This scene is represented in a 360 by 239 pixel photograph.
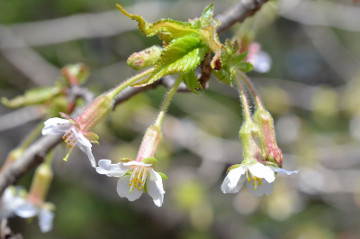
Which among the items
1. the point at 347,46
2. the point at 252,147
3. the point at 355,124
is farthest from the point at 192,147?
the point at 347,46

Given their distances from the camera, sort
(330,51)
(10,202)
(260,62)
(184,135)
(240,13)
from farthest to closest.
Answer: (330,51)
(184,135)
(260,62)
(10,202)
(240,13)

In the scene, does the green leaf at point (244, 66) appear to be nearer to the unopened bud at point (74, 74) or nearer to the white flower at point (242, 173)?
the white flower at point (242, 173)

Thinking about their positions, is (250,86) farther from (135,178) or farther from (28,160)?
(28,160)

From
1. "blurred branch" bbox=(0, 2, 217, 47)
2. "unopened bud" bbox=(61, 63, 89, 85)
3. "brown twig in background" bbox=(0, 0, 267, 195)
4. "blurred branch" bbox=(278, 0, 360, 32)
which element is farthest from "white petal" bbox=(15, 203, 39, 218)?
"blurred branch" bbox=(278, 0, 360, 32)

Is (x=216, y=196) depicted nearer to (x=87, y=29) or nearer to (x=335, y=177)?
(x=335, y=177)

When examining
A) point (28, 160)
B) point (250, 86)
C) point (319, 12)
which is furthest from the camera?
point (319, 12)

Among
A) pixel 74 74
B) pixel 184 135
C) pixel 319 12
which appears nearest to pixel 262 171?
pixel 74 74

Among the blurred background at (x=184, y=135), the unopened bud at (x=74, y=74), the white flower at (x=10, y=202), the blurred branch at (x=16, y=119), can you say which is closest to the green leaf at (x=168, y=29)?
the unopened bud at (x=74, y=74)

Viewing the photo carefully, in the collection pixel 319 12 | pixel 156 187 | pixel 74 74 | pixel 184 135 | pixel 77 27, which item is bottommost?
pixel 156 187
